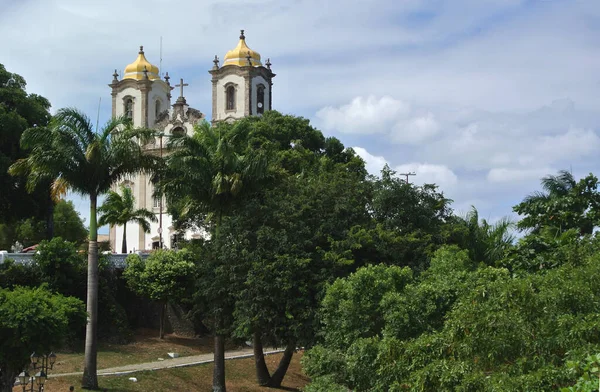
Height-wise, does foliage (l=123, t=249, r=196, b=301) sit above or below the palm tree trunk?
above

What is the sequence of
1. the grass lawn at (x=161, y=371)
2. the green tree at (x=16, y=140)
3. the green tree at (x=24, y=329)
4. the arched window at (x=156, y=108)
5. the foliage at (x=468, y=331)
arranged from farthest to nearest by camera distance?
the arched window at (x=156, y=108)
the green tree at (x=16, y=140)
the grass lawn at (x=161, y=371)
the green tree at (x=24, y=329)
the foliage at (x=468, y=331)

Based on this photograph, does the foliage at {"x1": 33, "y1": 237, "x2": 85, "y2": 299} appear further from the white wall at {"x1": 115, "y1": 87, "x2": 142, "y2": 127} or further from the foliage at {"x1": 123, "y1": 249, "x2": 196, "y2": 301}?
the white wall at {"x1": 115, "y1": 87, "x2": 142, "y2": 127}

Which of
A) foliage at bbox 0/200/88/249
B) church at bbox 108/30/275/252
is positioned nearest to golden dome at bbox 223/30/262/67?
church at bbox 108/30/275/252

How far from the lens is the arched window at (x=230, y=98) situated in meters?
51.9

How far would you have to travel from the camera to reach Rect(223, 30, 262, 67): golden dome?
5191cm

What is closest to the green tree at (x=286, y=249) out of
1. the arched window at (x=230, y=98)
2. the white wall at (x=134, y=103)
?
the arched window at (x=230, y=98)

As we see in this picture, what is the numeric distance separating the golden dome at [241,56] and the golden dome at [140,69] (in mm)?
5328

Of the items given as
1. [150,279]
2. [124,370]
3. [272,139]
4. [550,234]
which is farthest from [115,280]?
[550,234]

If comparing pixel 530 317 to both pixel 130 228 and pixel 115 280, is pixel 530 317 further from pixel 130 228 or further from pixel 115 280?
pixel 130 228

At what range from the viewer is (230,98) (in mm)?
52062

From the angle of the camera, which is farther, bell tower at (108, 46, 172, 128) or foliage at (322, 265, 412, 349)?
bell tower at (108, 46, 172, 128)

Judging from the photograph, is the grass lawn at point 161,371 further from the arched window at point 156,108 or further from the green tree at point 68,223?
the arched window at point 156,108

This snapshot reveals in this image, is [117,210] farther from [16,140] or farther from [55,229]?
[55,229]

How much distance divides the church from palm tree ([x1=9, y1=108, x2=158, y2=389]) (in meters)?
29.9
